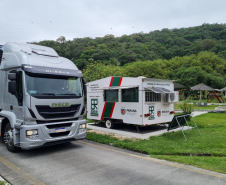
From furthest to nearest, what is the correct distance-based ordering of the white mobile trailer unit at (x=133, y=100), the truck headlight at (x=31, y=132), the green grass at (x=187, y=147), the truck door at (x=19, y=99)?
the white mobile trailer unit at (x=133, y=100)
the truck door at (x=19, y=99)
the truck headlight at (x=31, y=132)
the green grass at (x=187, y=147)

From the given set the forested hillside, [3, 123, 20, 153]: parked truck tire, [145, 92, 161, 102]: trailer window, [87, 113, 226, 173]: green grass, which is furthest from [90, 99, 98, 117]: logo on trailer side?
the forested hillside

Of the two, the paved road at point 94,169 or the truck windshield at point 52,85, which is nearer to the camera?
the paved road at point 94,169

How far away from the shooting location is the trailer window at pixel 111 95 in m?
10.8

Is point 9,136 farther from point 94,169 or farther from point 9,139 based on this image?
point 94,169

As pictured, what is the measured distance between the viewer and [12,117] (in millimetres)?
6496

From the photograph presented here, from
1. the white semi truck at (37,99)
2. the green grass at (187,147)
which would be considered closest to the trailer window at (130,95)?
the green grass at (187,147)

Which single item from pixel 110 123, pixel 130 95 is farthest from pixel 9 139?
pixel 130 95

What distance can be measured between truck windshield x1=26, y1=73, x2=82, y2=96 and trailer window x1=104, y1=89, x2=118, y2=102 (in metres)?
3.64

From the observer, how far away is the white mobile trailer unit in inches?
381

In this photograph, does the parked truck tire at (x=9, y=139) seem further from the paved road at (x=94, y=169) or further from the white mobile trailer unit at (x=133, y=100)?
the white mobile trailer unit at (x=133, y=100)

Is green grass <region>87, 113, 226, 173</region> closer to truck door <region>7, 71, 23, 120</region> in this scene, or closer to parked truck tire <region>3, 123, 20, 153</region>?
parked truck tire <region>3, 123, 20, 153</region>

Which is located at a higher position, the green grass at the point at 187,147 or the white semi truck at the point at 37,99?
the white semi truck at the point at 37,99

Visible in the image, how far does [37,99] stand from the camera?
20.0 feet

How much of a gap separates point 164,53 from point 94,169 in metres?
72.0
